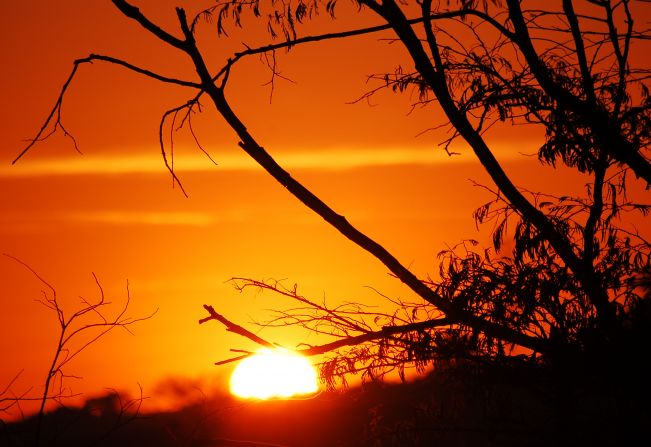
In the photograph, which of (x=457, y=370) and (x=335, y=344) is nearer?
(x=335, y=344)

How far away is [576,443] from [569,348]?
718 mm

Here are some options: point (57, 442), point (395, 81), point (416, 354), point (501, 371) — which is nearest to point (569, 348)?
point (501, 371)

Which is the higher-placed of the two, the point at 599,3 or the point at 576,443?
the point at 599,3

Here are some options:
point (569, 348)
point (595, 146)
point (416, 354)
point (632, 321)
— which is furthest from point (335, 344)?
point (595, 146)

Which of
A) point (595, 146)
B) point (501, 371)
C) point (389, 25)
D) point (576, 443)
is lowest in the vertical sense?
point (576, 443)

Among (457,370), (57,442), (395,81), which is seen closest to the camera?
(57,442)

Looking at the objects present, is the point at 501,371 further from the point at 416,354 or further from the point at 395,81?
the point at 395,81

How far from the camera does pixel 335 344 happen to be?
194 inches

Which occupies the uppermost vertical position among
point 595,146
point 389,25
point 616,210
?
point 389,25

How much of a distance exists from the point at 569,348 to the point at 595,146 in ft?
4.77

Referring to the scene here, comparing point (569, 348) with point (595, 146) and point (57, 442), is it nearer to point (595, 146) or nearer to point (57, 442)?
point (595, 146)

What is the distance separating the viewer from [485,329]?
15.9 feet

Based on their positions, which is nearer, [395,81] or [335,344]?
[335,344]

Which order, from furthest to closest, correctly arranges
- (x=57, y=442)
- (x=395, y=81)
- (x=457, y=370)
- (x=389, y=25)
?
(x=395, y=81) < (x=457, y=370) < (x=389, y=25) < (x=57, y=442)
